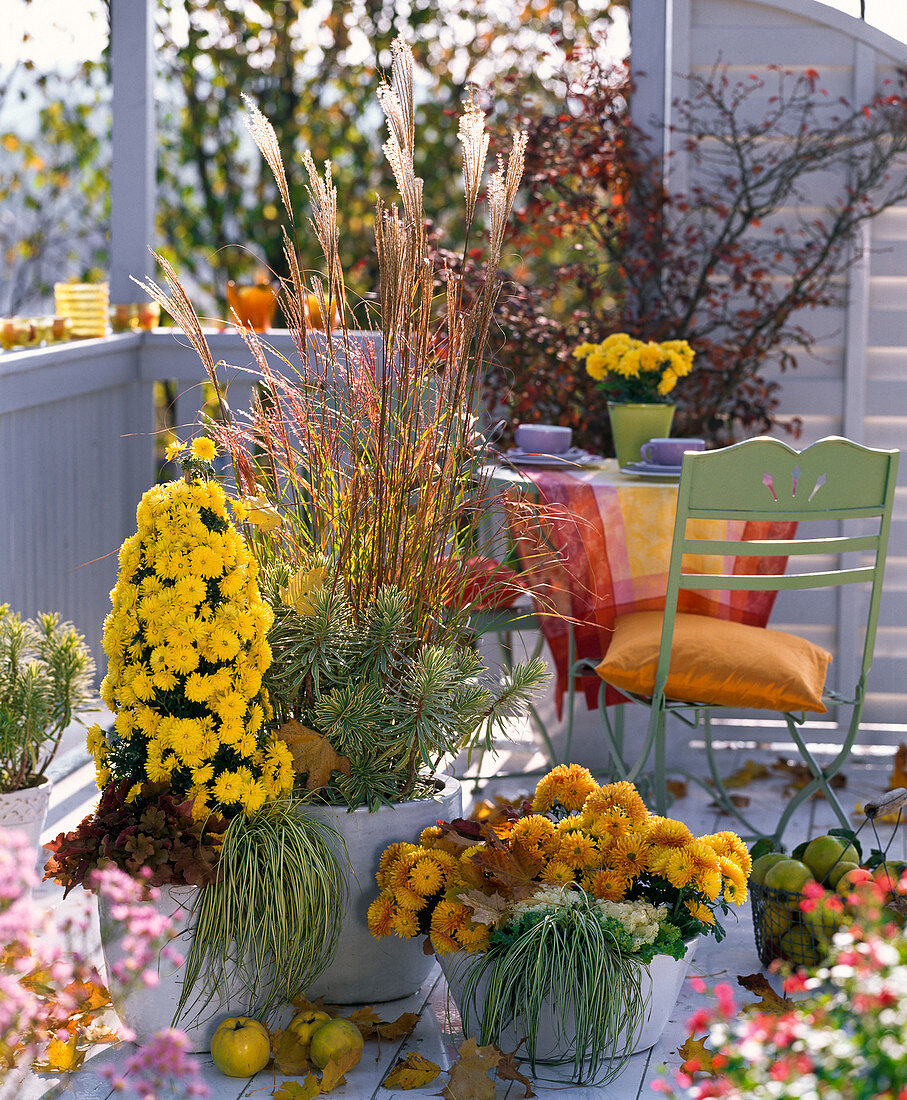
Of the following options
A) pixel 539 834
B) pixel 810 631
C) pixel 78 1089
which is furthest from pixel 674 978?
pixel 810 631

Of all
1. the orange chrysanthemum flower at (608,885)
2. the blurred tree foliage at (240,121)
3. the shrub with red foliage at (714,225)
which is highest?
the blurred tree foliage at (240,121)

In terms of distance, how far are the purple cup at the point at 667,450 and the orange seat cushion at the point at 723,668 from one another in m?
0.45

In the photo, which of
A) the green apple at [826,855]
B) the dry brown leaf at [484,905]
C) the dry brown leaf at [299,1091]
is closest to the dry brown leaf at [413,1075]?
the dry brown leaf at [299,1091]

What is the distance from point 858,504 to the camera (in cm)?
255

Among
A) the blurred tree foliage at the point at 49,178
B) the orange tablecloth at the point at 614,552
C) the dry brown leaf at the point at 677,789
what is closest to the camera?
the orange tablecloth at the point at 614,552

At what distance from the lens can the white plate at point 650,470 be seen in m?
2.90

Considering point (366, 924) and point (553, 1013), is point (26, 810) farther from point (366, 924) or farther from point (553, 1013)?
point (553, 1013)

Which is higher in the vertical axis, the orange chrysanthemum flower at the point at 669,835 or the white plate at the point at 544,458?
the white plate at the point at 544,458

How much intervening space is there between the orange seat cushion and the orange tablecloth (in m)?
0.21

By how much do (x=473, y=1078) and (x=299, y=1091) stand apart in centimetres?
25

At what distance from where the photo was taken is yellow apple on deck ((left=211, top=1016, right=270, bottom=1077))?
1.89 m

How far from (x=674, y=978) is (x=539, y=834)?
30 centimetres

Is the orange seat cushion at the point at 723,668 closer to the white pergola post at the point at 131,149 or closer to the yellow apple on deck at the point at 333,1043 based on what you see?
the yellow apple on deck at the point at 333,1043

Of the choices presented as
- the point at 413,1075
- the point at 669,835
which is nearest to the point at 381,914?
the point at 413,1075
